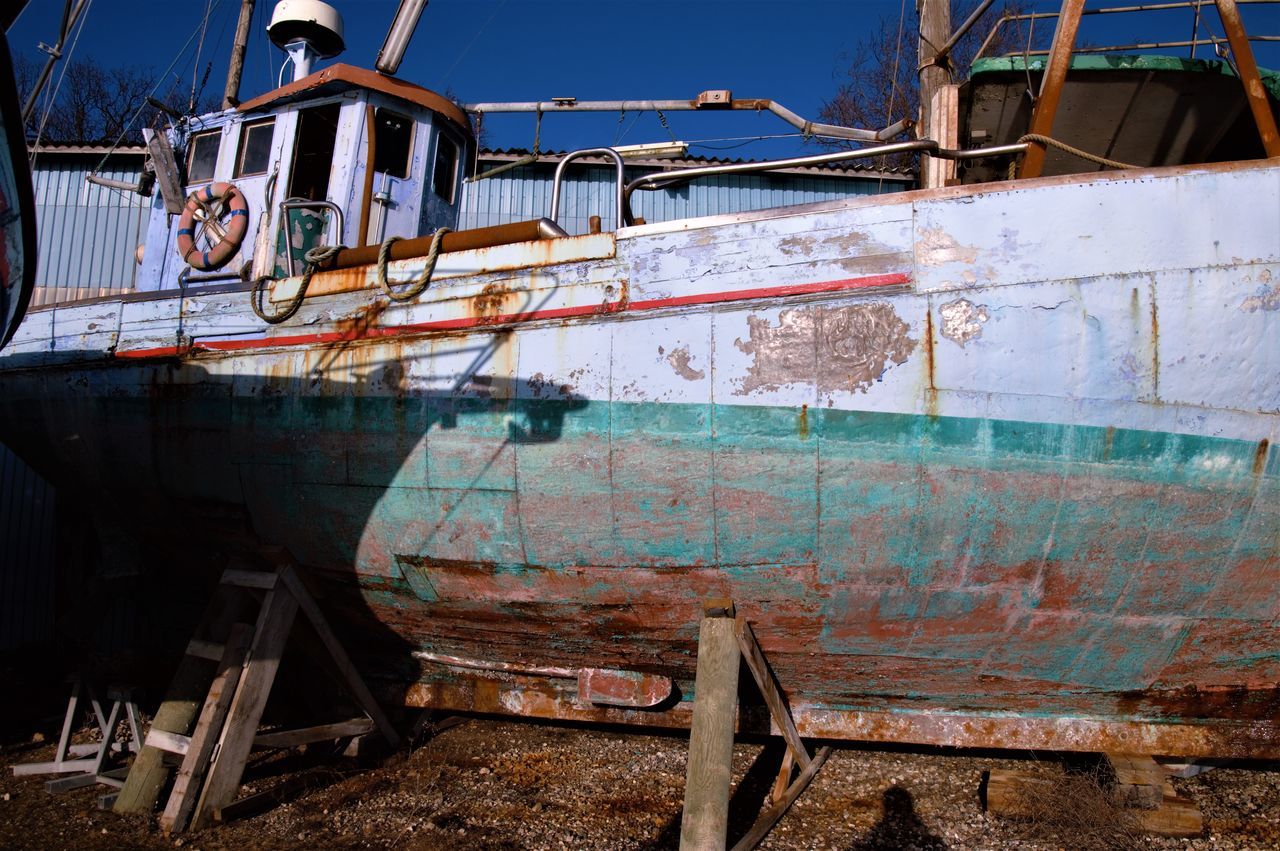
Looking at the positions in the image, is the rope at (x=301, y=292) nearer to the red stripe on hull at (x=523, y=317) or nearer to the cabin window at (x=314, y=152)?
the red stripe on hull at (x=523, y=317)

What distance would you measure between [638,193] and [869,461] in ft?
28.4

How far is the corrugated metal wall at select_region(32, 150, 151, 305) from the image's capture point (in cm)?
1022

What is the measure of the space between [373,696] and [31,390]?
3455 millimetres

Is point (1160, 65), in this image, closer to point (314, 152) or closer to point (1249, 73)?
point (1249, 73)

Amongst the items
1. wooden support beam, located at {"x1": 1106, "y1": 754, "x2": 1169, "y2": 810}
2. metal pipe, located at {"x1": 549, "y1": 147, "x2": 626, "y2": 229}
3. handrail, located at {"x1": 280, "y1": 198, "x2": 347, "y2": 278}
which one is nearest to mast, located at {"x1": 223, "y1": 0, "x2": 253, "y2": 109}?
A: handrail, located at {"x1": 280, "y1": 198, "x2": 347, "y2": 278}

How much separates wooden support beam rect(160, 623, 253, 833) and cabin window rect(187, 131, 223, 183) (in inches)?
163

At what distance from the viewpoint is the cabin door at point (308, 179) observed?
6.02 m

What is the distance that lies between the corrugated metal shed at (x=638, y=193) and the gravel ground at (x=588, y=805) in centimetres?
775

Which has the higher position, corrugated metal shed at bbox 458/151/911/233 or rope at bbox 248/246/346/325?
corrugated metal shed at bbox 458/151/911/233

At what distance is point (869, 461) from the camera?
12.8 ft

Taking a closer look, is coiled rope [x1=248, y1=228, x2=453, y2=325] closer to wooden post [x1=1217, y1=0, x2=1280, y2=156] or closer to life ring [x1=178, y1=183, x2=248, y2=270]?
life ring [x1=178, y1=183, x2=248, y2=270]

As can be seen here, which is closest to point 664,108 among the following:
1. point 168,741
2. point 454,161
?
point 454,161

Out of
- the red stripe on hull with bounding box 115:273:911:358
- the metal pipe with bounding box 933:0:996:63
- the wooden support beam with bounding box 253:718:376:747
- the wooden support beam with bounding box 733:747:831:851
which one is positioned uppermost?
the metal pipe with bounding box 933:0:996:63

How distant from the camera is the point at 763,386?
160 inches
